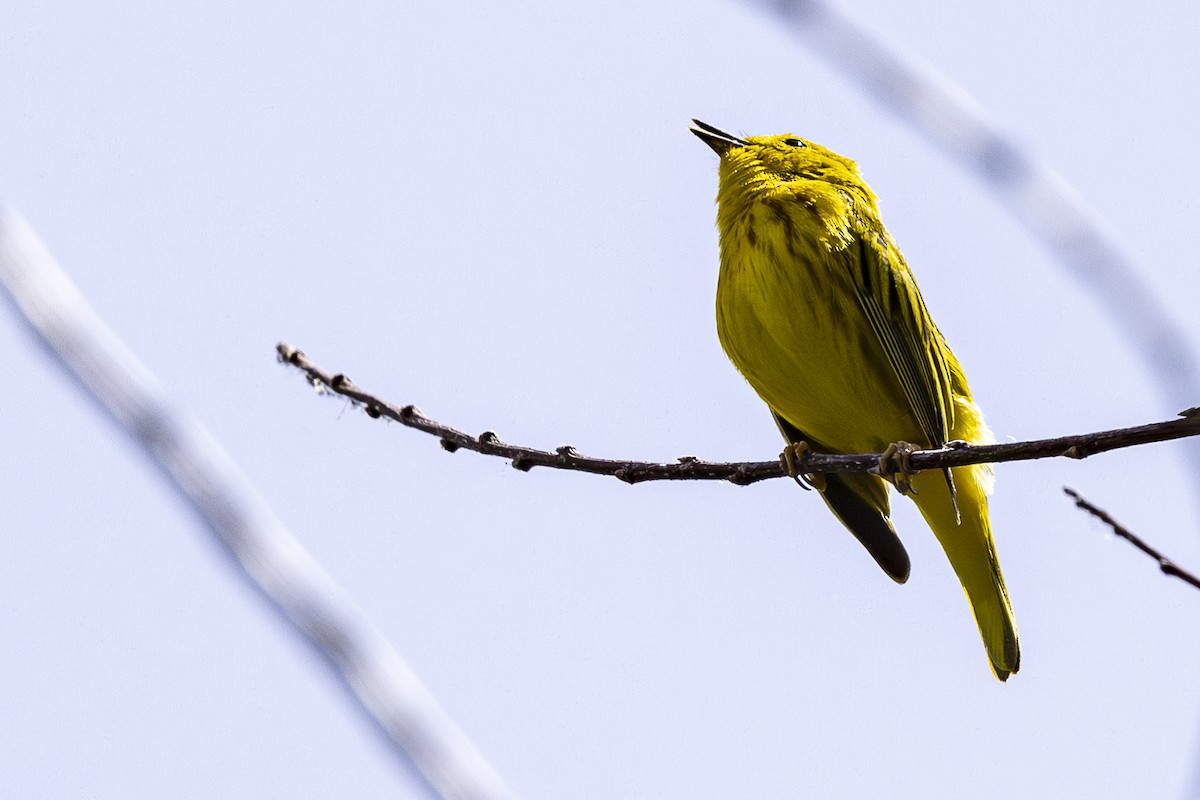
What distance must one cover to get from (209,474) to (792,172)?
429cm

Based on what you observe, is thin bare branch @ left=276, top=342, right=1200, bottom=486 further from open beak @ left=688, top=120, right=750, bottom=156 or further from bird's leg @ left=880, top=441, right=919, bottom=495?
open beak @ left=688, top=120, right=750, bottom=156

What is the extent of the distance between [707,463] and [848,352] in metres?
1.51

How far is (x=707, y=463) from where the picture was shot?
11.7 ft

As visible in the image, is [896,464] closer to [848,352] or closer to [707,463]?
[707,463]

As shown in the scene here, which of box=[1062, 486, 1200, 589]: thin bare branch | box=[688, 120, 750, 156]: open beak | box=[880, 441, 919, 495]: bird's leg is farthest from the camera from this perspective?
box=[688, 120, 750, 156]: open beak

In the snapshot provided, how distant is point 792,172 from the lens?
18.1 feet

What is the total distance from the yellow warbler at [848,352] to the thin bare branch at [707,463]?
0.94m

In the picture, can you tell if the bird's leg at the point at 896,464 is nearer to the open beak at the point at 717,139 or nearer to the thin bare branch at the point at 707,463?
the thin bare branch at the point at 707,463

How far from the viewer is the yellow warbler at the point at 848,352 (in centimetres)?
480

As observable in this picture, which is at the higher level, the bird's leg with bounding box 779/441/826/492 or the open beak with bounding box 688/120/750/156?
the open beak with bounding box 688/120/750/156

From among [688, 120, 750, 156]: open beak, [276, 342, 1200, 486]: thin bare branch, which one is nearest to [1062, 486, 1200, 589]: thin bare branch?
[276, 342, 1200, 486]: thin bare branch

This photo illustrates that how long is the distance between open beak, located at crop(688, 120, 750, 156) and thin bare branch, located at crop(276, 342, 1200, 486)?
236 cm

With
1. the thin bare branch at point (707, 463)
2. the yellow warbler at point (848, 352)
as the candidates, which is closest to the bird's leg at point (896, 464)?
the thin bare branch at point (707, 463)

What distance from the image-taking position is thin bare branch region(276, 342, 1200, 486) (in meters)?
2.69
